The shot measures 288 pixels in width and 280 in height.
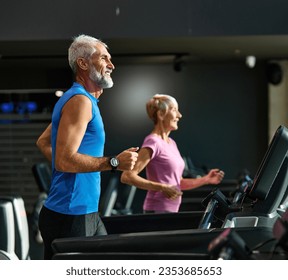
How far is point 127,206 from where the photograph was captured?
9766 mm

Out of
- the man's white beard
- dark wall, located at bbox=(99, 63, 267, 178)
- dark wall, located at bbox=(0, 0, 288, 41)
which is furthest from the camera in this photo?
dark wall, located at bbox=(99, 63, 267, 178)

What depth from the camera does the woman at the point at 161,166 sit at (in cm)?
411

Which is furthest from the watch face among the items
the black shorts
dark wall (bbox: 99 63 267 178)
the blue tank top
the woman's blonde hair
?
dark wall (bbox: 99 63 267 178)

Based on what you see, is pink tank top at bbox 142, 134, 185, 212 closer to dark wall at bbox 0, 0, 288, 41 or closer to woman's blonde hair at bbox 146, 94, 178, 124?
woman's blonde hair at bbox 146, 94, 178, 124

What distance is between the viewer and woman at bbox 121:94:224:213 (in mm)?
4105

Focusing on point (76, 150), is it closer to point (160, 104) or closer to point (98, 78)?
point (98, 78)

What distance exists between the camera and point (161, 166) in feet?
13.9

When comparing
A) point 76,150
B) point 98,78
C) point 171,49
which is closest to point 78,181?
point 76,150

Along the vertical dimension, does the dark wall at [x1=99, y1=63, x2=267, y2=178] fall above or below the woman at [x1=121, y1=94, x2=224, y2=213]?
below

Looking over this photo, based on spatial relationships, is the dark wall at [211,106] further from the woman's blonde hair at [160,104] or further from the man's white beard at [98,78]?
the man's white beard at [98,78]

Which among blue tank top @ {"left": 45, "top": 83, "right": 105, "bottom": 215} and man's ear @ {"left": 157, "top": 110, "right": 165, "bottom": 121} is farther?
man's ear @ {"left": 157, "top": 110, "right": 165, "bottom": 121}
